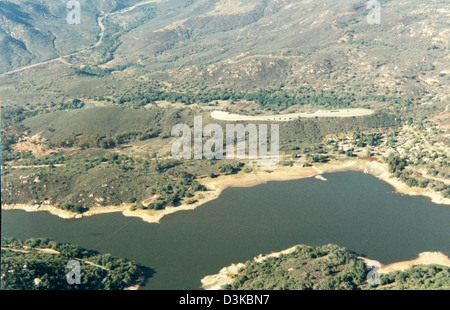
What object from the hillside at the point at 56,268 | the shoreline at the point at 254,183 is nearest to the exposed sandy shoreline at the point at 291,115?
the shoreline at the point at 254,183

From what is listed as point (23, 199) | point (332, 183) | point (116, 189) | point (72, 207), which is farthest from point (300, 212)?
point (23, 199)

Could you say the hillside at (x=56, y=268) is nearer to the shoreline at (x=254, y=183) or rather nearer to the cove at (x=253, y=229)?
the cove at (x=253, y=229)

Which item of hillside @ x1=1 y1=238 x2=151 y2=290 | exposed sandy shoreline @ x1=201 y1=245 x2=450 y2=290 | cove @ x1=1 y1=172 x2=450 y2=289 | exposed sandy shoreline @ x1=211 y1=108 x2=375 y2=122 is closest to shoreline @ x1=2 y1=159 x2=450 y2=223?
cove @ x1=1 y1=172 x2=450 y2=289

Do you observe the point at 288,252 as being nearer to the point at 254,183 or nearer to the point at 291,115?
the point at 254,183

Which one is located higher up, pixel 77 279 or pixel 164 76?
pixel 164 76

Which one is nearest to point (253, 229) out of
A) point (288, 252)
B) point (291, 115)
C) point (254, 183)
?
point (288, 252)

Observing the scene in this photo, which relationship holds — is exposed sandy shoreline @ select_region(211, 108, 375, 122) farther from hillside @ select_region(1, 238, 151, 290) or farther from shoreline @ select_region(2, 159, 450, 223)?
hillside @ select_region(1, 238, 151, 290)
